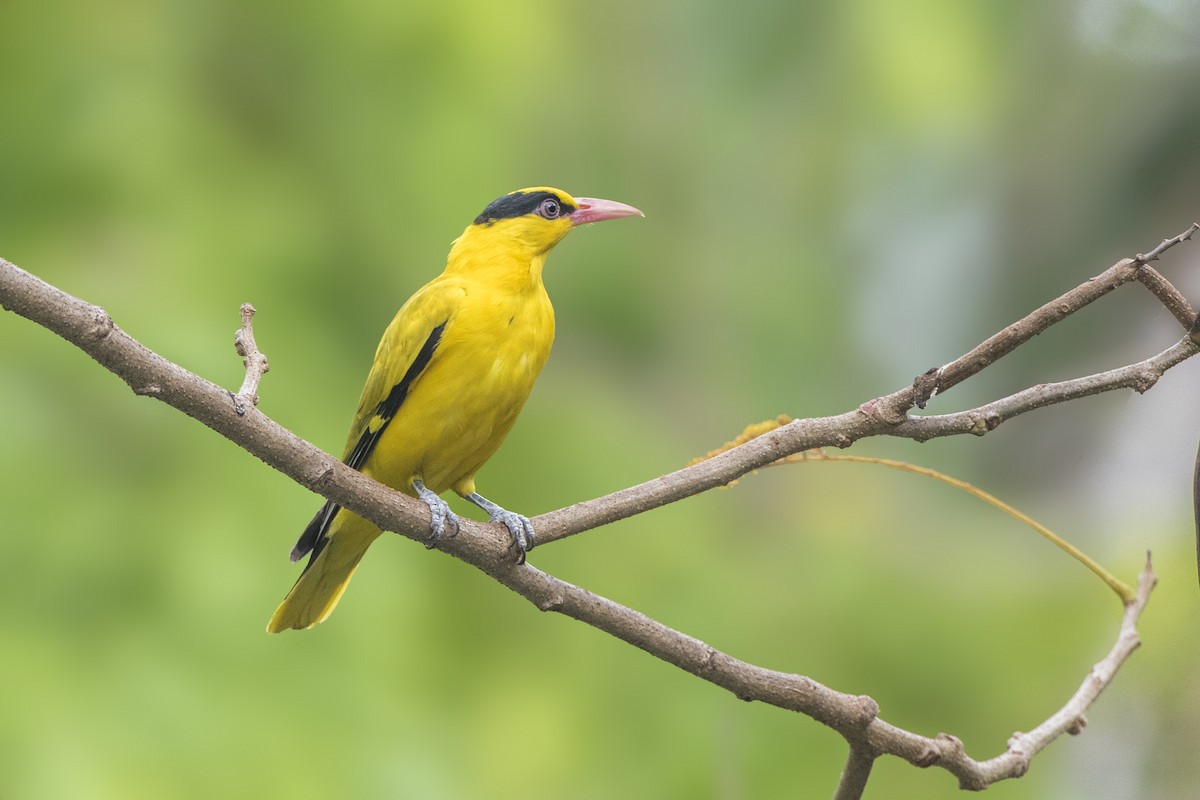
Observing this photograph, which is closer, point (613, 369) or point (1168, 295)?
point (1168, 295)

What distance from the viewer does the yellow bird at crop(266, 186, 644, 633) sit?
8.23 ft

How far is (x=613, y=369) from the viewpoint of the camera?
4168 mm

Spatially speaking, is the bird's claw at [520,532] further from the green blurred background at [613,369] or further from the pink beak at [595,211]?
the green blurred background at [613,369]

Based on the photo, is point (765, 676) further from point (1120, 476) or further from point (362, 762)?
point (1120, 476)

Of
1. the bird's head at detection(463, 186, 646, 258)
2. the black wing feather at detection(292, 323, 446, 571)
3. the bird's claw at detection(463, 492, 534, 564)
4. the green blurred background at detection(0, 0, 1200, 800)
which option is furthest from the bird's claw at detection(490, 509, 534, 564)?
the green blurred background at detection(0, 0, 1200, 800)

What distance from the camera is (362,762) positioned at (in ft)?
11.5

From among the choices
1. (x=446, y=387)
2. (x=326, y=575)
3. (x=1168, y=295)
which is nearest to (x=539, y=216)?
(x=446, y=387)

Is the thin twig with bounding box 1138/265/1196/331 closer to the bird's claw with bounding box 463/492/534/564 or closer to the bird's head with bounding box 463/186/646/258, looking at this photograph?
the bird's claw with bounding box 463/492/534/564

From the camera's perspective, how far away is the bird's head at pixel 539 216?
9.11 feet

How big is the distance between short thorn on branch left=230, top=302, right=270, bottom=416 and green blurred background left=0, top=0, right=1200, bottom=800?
1.76m

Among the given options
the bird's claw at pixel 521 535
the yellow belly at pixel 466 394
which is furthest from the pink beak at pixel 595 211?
the bird's claw at pixel 521 535

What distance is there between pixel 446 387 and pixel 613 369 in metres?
1.70

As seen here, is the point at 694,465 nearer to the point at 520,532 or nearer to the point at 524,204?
the point at 520,532

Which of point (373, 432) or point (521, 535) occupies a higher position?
point (373, 432)
